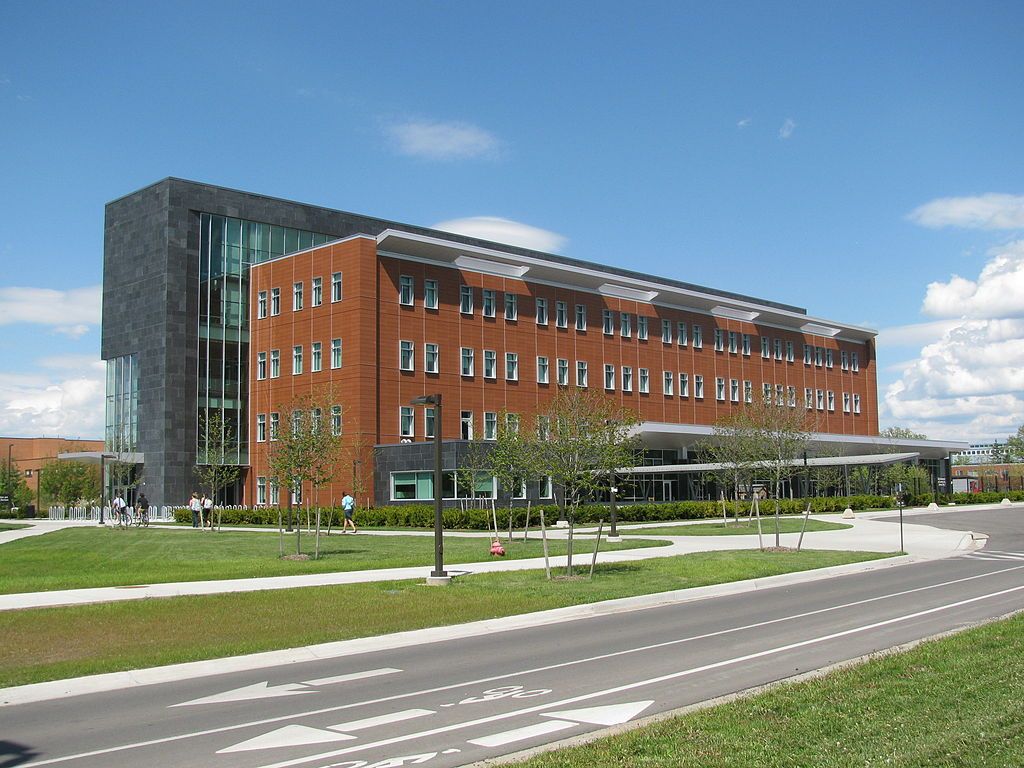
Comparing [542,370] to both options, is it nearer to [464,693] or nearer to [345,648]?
[345,648]

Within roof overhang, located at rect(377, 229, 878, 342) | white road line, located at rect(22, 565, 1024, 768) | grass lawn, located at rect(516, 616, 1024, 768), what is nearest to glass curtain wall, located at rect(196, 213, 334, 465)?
roof overhang, located at rect(377, 229, 878, 342)

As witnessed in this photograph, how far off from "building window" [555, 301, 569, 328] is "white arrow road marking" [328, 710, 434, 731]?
56.9 metres

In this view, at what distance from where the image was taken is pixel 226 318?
226 ft

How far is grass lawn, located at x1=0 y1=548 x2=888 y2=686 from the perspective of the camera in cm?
1382

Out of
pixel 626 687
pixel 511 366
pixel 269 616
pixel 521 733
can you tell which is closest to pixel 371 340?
pixel 511 366

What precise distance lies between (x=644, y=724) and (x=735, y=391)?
72.9 m

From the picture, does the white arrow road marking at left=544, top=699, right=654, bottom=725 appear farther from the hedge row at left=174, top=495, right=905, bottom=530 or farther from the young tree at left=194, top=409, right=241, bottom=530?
the young tree at left=194, top=409, right=241, bottom=530

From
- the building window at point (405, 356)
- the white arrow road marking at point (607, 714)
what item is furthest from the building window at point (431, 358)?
the white arrow road marking at point (607, 714)

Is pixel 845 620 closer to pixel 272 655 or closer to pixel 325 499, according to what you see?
pixel 272 655

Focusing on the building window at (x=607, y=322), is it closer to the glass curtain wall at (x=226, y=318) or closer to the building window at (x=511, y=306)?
the building window at (x=511, y=306)

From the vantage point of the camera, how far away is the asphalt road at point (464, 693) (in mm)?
8656

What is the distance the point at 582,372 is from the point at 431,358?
12.5 metres

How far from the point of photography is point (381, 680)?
12.0m

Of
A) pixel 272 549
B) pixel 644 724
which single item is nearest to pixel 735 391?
pixel 272 549
